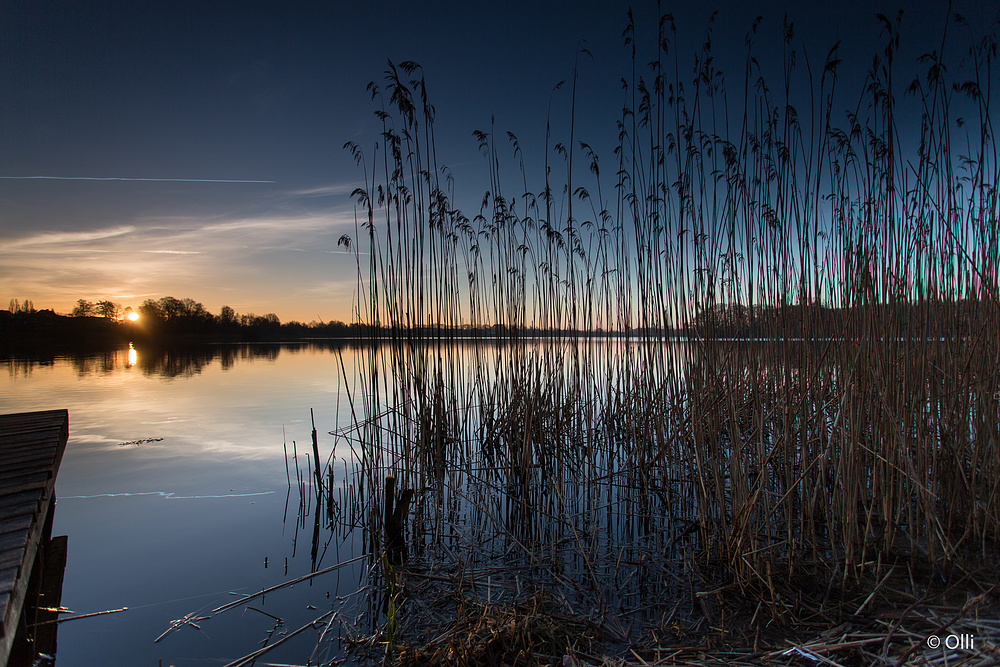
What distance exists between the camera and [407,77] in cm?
251

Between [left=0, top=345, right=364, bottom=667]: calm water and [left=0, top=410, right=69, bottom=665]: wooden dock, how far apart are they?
0.34 metres

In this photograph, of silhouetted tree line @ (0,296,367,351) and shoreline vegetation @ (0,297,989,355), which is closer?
shoreline vegetation @ (0,297,989,355)

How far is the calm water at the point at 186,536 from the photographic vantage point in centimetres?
172

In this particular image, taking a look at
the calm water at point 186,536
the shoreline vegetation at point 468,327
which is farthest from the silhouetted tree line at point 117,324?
the calm water at point 186,536

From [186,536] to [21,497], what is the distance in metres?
0.87

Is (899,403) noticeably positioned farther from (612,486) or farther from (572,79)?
(572,79)

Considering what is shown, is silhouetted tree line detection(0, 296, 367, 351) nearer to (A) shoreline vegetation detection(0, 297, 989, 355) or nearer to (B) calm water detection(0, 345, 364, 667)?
(A) shoreline vegetation detection(0, 297, 989, 355)

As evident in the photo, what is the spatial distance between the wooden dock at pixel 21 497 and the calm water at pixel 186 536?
34 cm

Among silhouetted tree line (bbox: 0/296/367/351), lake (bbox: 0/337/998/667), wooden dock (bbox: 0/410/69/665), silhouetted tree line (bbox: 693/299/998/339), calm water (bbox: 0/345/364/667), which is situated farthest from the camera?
silhouetted tree line (bbox: 0/296/367/351)

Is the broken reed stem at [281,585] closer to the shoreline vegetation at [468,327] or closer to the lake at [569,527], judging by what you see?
the lake at [569,527]

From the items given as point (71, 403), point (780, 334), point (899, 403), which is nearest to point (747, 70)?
point (780, 334)

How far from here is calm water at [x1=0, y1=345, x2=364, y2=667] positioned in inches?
67.9

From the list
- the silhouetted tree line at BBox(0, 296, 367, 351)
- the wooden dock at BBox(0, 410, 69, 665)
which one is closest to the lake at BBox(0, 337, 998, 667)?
the wooden dock at BBox(0, 410, 69, 665)

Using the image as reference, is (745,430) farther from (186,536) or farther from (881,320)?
(186,536)
